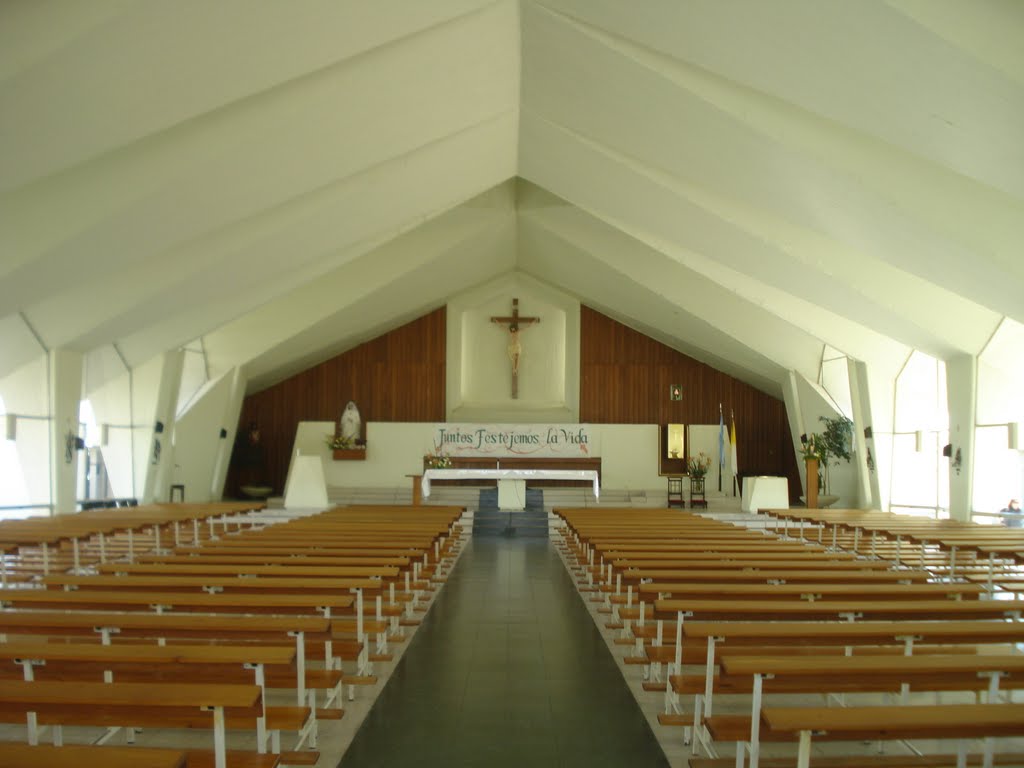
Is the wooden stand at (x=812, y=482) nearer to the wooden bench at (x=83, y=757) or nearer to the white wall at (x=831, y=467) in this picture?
the white wall at (x=831, y=467)

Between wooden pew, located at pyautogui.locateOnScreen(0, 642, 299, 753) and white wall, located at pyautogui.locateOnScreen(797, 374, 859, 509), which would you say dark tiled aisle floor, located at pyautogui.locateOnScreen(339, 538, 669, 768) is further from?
white wall, located at pyautogui.locateOnScreen(797, 374, 859, 509)

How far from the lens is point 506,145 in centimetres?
1197

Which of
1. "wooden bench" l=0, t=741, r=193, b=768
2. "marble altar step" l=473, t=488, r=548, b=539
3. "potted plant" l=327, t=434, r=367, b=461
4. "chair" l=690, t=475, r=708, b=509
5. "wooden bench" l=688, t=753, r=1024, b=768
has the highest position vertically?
"potted plant" l=327, t=434, r=367, b=461

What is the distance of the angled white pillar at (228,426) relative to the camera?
1772 cm

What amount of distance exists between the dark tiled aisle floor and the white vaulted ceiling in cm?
434

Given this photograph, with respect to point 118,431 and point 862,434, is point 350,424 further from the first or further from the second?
point 862,434

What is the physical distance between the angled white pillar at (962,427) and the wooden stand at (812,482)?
2841mm

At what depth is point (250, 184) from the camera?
884cm

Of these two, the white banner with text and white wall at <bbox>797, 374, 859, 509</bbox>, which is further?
the white banner with text

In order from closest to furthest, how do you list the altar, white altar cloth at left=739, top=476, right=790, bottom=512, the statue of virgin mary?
the altar → white altar cloth at left=739, top=476, right=790, bottom=512 → the statue of virgin mary

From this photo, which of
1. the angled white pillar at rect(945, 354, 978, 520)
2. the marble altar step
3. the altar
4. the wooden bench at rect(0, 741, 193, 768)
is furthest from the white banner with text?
the wooden bench at rect(0, 741, 193, 768)

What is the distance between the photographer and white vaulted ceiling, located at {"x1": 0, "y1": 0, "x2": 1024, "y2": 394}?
590cm

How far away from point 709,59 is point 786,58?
0.69 meters

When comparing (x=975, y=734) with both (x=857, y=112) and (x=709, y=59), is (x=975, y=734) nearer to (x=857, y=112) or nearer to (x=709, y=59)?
(x=857, y=112)
